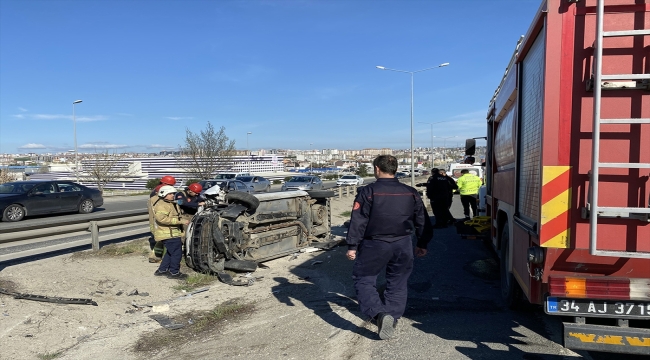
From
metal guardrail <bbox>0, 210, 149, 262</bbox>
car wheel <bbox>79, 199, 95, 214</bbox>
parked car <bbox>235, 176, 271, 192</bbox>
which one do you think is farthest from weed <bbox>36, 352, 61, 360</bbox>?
parked car <bbox>235, 176, 271, 192</bbox>

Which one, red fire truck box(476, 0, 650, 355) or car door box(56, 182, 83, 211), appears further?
car door box(56, 182, 83, 211)

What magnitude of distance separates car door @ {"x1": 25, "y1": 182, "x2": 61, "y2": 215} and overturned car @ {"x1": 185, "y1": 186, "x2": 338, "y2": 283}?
12228 millimetres

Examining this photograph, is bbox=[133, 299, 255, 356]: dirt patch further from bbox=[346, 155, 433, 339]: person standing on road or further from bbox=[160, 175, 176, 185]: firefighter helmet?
bbox=[160, 175, 176, 185]: firefighter helmet

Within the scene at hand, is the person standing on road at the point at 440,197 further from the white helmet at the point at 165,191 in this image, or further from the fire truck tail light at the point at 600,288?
the fire truck tail light at the point at 600,288

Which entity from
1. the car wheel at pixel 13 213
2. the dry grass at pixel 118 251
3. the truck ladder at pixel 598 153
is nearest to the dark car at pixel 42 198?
the car wheel at pixel 13 213

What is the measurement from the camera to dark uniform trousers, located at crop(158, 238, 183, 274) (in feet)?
23.8

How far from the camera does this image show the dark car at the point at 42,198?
16219 mm

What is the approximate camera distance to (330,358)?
13.7 feet

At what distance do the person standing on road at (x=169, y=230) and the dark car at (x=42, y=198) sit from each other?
11808 mm

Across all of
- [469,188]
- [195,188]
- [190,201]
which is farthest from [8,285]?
[469,188]

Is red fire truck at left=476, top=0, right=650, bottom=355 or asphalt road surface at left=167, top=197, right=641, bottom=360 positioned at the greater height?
red fire truck at left=476, top=0, right=650, bottom=355

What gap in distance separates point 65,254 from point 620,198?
8512 millimetres

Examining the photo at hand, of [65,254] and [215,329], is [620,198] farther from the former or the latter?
[65,254]

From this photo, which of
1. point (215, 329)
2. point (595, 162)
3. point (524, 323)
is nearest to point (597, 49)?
point (595, 162)
